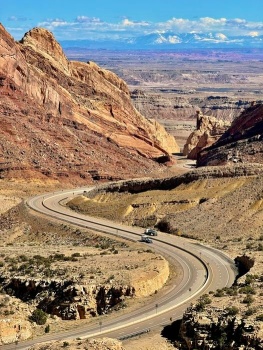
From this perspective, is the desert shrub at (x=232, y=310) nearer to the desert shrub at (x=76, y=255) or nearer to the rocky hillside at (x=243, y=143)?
the desert shrub at (x=76, y=255)

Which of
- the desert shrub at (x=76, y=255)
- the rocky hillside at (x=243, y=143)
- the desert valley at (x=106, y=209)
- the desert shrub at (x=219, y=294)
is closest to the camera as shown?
the desert valley at (x=106, y=209)

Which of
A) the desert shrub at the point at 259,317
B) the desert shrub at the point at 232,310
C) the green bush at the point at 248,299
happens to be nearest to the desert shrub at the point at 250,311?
the desert shrub at the point at 232,310

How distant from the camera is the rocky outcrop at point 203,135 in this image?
151 m

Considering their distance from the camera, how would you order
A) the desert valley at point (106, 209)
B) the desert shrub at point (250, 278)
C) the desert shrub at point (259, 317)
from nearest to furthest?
the desert shrub at point (259, 317)
the desert valley at point (106, 209)
the desert shrub at point (250, 278)

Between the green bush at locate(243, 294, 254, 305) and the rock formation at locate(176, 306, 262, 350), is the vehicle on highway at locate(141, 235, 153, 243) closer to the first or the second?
the green bush at locate(243, 294, 254, 305)

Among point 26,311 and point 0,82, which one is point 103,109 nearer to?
point 0,82

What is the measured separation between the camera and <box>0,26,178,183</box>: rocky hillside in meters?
105

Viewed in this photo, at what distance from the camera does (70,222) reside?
240ft

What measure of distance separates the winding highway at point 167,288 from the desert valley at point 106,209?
32cm

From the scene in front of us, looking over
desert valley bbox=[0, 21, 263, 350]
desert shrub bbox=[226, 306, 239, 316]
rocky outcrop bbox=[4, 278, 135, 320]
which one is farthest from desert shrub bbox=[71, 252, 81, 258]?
desert shrub bbox=[226, 306, 239, 316]

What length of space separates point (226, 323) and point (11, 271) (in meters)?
18.9

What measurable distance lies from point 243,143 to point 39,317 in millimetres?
71927

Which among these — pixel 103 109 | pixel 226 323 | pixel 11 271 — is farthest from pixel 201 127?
pixel 226 323

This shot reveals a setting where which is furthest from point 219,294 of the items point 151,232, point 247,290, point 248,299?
point 151,232
